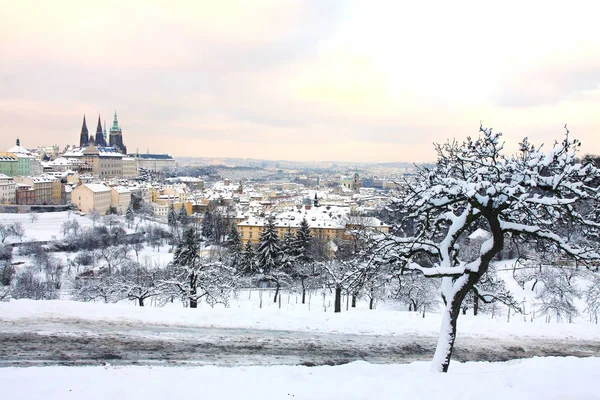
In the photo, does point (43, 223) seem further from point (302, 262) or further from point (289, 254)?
point (302, 262)

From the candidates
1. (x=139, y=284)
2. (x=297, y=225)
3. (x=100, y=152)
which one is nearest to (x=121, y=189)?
(x=297, y=225)

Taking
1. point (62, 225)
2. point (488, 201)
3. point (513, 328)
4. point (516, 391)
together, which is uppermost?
point (488, 201)

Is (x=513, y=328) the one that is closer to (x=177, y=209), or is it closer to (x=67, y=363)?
(x=67, y=363)

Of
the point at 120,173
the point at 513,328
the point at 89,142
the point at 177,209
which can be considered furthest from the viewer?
the point at 89,142

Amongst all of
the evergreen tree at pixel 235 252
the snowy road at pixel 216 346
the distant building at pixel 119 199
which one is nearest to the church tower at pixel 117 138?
the distant building at pixel 119 199

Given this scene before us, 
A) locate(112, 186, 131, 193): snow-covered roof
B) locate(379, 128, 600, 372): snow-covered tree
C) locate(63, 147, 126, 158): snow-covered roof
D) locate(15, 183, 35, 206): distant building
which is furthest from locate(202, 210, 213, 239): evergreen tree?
locate(63, 147, 126, 158): snow-covered roof

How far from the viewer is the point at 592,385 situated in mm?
6141

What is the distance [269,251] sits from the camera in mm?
37719

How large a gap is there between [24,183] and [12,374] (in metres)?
95.8

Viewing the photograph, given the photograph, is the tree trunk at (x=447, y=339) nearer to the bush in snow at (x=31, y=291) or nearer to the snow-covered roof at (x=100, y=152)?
the bush in snow at (x=31, y=291)

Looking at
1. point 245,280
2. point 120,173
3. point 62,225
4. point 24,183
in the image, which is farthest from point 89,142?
point 245,280

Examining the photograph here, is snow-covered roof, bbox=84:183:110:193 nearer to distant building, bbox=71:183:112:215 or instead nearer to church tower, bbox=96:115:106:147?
distant building, bbox=71:183:112:215

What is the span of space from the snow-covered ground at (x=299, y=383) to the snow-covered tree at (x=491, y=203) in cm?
127

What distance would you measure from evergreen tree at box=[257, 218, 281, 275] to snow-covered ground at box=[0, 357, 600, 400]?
29.1 meters
